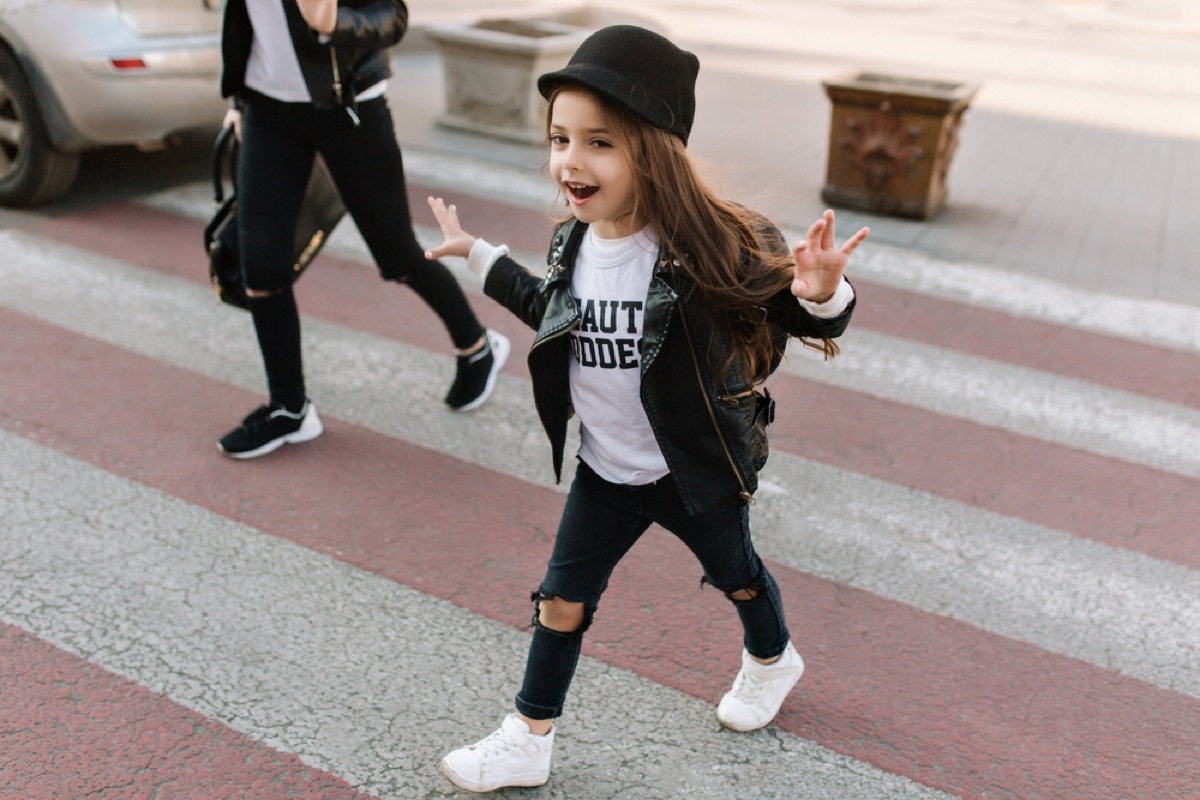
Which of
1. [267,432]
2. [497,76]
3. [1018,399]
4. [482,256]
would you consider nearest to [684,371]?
[482,256]

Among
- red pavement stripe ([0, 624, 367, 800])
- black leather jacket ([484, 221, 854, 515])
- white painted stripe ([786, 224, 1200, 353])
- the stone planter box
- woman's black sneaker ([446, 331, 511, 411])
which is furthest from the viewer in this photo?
the stone planter box

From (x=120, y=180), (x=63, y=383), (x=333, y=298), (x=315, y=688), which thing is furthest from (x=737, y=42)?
(x=315, y=688)

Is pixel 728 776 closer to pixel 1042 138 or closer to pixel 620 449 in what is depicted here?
pixel 620 449

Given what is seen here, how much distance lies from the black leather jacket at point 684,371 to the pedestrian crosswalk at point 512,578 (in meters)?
0.80

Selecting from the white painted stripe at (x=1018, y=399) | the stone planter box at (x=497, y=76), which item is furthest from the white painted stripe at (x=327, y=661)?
the stone planter box at (x=497, y=76)

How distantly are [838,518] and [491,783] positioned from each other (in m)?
1.71

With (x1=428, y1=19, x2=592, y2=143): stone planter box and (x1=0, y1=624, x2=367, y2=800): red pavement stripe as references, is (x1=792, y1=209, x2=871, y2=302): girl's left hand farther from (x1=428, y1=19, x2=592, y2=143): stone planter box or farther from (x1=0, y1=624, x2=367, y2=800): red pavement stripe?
(x1=428, y1=19, x2=592, y2=143): stone planter box

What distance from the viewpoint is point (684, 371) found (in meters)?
2.24

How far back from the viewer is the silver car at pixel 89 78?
Result: 19.3 feet

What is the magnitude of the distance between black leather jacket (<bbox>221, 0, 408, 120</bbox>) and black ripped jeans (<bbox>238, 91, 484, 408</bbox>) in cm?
7

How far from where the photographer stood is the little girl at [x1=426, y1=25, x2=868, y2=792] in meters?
2.12

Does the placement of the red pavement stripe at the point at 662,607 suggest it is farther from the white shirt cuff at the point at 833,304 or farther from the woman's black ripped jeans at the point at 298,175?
the white shirt cuff at the point at 833,304

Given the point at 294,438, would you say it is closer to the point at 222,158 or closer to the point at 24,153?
the point at 222,158

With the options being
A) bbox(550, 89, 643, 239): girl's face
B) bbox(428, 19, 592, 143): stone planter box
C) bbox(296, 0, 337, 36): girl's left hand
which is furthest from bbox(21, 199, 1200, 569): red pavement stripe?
bbox(428, 19, 592, 143): stone planter box
